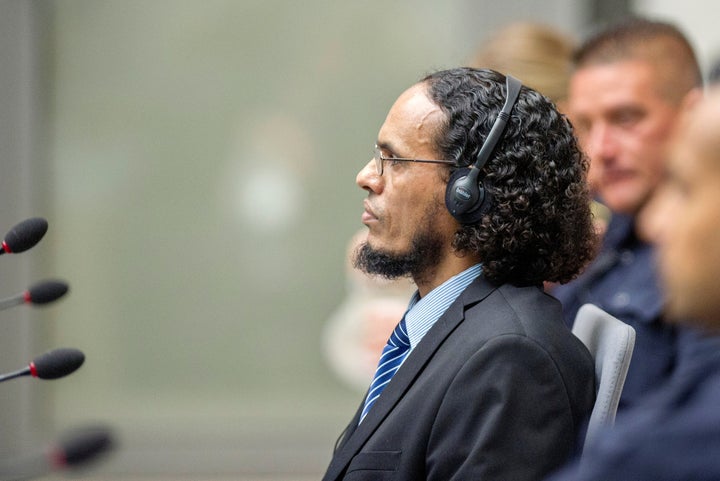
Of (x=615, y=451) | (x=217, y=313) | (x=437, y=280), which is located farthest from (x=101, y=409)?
(x=615, y=451)

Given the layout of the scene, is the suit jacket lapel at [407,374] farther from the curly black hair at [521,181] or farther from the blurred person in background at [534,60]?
the blurred person in background at [534,60]

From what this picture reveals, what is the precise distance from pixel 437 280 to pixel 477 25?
120 inches

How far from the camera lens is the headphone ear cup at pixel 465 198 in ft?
6.18

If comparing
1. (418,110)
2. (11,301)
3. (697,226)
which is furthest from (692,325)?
(11,301)

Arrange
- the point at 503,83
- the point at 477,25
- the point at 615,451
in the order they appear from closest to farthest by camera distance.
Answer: the point at 615,451 → the point at 503,83 → the point at 477,25

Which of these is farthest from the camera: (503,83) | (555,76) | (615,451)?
(555,76)

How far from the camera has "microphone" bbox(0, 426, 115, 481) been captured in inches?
68.2

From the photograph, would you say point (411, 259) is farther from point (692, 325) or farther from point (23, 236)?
point (692, 325)

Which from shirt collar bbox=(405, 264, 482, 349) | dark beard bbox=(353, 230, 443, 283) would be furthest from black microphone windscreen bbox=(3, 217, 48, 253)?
shirt collar bbox=(405, 264, 482, 349)

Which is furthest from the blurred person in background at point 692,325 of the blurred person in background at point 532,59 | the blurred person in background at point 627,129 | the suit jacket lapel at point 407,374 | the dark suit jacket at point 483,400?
the blurred person in background at point 532,59

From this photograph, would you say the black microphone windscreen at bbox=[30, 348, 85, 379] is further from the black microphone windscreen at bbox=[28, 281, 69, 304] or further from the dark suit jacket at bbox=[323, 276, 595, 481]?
the dark suit jacket at bbox=[323, 276, 595, 481]

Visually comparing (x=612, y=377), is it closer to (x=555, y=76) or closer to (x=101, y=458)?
(x=101, y=458)

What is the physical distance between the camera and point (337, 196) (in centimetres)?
499

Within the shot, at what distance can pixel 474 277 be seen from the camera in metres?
1.98
